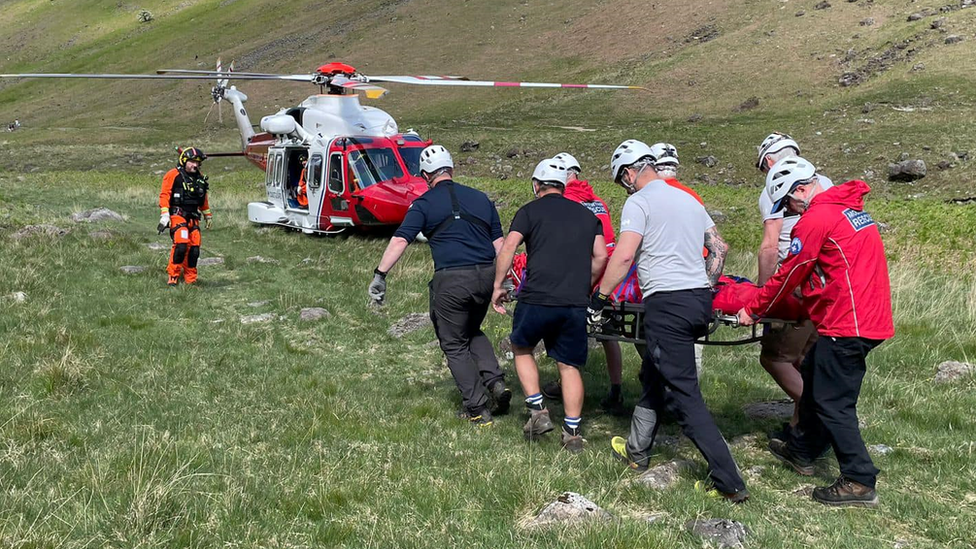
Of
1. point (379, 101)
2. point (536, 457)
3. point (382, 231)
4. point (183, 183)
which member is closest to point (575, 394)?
point (536, 457)

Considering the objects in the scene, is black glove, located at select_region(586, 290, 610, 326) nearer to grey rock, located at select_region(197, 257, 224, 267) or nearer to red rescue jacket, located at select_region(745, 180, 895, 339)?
red rescue jacket, located at select_region(745, 180, 895, 339)

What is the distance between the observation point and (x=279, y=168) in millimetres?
19266

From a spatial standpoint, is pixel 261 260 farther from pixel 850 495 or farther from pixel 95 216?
pixel 850 495

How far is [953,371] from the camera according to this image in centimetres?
741

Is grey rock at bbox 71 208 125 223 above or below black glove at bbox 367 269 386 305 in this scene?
below

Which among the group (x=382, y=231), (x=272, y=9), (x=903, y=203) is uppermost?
(x=272, y=9)

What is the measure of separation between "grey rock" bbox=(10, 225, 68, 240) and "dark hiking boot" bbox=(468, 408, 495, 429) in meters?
11.4

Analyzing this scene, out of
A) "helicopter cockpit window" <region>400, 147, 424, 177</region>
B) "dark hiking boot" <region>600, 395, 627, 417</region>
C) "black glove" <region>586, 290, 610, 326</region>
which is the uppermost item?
"black glove" <region>586, 290, 610, 326</region>

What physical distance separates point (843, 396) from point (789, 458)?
3.10 ft

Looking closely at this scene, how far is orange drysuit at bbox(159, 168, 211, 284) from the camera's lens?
11.8 metres

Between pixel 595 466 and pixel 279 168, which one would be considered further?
pixel 279 168

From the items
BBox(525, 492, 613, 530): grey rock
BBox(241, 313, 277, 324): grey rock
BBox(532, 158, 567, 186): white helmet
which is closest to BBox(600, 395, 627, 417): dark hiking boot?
BBox(532, 158, 567, 186): white helmet

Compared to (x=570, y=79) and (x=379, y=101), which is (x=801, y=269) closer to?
(x=570, y=79)

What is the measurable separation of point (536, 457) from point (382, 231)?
1248 cm
